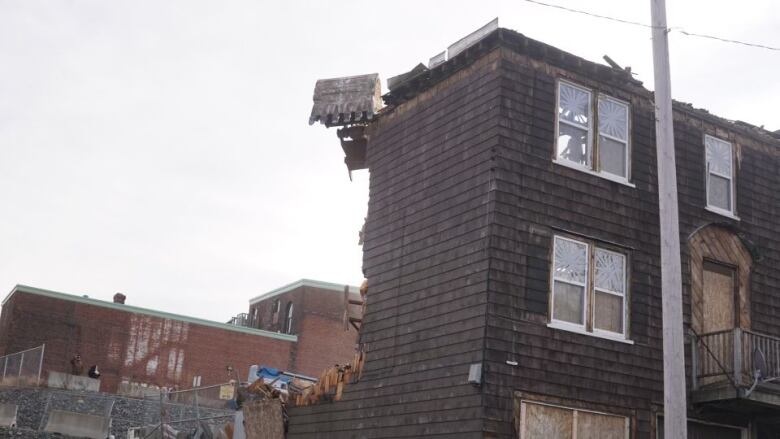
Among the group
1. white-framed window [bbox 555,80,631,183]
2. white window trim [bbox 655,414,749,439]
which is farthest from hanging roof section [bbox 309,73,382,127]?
white window trim [bbox 655,414,749,439]

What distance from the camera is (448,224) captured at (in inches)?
730

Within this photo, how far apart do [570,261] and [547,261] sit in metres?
0.61

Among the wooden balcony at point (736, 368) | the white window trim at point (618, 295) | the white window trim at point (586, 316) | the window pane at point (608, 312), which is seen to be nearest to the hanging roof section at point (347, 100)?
the white window trim at point (586, 316)

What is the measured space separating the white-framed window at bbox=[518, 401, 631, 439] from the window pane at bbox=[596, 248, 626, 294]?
8.15 ft

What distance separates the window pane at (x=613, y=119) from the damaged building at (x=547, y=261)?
0.12 feet

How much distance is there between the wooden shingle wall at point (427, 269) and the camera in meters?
17.2

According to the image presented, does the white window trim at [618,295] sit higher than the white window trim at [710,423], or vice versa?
the white window trim at [618,295]

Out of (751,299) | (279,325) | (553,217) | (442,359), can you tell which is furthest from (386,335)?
(279,325)

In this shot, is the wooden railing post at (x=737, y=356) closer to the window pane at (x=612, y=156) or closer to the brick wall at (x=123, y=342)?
the window pane at (x=612, y=156)

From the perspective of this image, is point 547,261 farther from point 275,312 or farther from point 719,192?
point 275,312

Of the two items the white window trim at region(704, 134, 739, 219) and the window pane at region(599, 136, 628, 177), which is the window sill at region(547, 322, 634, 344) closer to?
the window pane at region(599, 136, 628, 177)

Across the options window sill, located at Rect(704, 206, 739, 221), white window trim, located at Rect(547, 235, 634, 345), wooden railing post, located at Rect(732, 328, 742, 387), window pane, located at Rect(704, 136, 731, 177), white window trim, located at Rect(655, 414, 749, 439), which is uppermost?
window pane, located at Rect(704, 136, 731, 177)

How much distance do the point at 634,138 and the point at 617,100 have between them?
0.87m

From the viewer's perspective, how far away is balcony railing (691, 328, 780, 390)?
17.7 m
